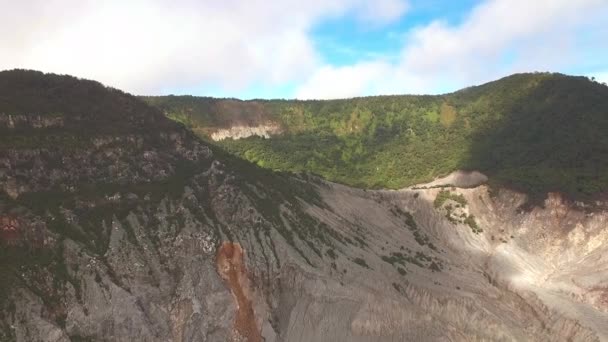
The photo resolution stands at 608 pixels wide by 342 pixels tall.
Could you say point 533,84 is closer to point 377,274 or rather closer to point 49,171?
point 377,274

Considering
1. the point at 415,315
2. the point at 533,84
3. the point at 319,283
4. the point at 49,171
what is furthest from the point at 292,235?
the point at 533,84

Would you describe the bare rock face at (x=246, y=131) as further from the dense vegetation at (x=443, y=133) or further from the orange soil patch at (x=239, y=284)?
the orange soil patch at (x=239, y=284)

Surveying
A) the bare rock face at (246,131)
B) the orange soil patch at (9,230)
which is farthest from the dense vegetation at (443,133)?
the orange soil patch at (9,230)

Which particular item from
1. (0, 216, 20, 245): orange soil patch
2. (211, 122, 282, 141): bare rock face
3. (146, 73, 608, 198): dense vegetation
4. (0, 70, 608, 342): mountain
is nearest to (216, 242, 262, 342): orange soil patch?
(0, 70, 608, 342): mountain

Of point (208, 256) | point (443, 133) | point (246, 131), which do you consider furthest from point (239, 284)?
point (246, 131)

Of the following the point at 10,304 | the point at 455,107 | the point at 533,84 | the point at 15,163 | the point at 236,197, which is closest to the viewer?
the point at 10,304
